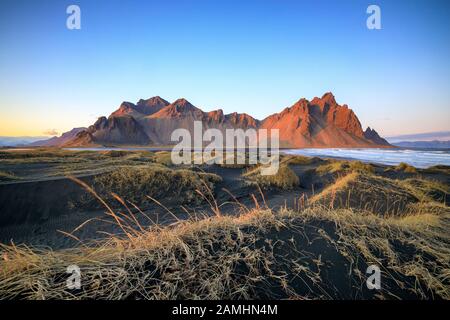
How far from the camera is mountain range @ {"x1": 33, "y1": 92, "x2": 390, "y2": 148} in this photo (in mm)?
135125

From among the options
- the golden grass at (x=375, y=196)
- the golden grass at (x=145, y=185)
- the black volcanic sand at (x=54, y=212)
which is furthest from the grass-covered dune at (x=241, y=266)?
the golden grass at (x=145, y=185)

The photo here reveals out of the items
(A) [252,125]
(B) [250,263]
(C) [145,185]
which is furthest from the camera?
(A) [252,125]

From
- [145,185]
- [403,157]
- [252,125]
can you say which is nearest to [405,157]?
Answer: [403,157]

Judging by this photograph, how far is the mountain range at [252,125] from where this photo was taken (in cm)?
13512

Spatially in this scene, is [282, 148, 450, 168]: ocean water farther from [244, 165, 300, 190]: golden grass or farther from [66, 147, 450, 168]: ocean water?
[244, 165, 300, 190]: golden grass

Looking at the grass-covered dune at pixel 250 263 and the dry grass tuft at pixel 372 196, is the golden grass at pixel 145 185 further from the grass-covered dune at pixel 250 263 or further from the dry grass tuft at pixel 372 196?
the grass-covered dune at pixel 250 263

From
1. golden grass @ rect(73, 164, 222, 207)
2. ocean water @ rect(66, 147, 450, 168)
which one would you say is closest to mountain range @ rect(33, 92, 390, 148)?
ocean water @ rect(66, 147, 450, 168)

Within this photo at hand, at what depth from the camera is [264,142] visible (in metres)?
142

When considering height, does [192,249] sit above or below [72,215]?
above

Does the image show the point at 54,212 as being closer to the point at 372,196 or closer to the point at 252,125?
the point at 372,196

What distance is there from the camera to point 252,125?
7003 inches
